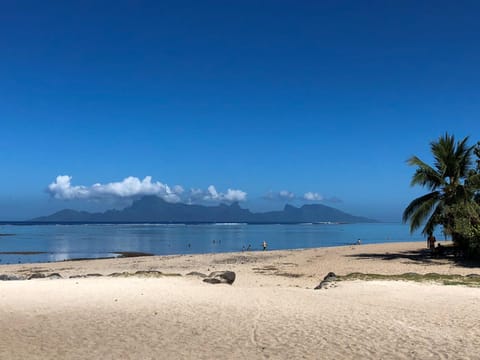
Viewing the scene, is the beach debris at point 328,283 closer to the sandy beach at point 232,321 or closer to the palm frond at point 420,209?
the sandy beach at point 232,321

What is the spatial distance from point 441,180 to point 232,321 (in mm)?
20354

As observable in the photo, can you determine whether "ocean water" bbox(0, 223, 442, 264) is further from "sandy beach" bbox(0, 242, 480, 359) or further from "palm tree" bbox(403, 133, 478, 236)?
"sandy beach" bbox(0, 242, 480, 359)

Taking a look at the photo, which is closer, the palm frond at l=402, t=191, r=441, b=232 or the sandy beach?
the sandy beach

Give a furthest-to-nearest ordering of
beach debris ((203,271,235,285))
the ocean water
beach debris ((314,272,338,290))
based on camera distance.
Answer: the ocean water → beach debris ((203,271,235,285)) → beach debris ((314,272,338,290))

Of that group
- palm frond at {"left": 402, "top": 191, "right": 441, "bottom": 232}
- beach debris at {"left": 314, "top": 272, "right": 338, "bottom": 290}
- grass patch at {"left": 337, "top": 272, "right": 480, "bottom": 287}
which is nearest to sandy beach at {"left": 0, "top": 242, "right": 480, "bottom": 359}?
beach debris at {"left": 314, "top": 272, "right": 338, "bottom": 290}

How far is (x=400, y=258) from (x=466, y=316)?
1751 centimetres

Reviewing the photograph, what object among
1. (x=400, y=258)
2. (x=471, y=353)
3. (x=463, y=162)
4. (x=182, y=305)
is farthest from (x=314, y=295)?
(x=463, y=162)

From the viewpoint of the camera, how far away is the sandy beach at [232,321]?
8242 millimetres

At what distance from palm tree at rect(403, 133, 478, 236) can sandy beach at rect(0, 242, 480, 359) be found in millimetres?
10540

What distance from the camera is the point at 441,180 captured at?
26078 millimetres

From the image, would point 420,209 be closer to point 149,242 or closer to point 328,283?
point 328,283

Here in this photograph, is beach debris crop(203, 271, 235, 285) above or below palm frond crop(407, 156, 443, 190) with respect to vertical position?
below

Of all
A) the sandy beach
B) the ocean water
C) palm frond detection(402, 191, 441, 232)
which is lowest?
the ocean water

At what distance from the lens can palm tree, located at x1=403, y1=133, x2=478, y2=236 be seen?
25.9m
